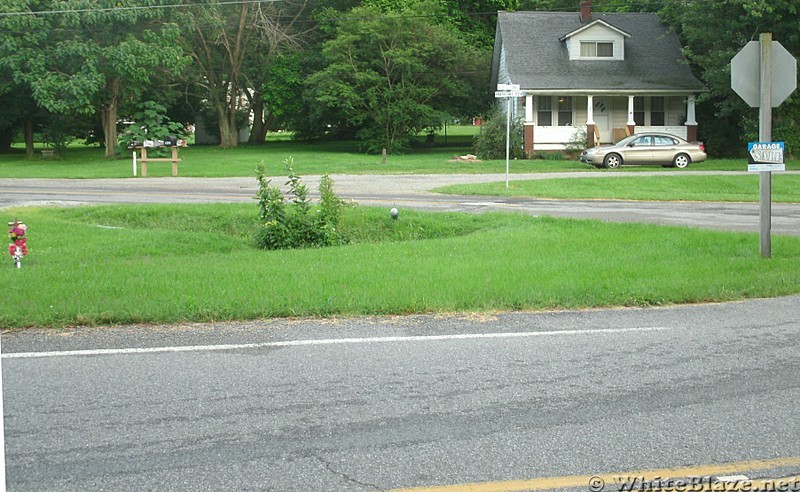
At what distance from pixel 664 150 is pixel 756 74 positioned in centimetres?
2508

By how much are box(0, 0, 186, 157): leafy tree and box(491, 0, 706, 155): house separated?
16915mm

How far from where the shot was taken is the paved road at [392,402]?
4.92 metres

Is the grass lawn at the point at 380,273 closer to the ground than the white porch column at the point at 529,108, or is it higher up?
closer to the ground

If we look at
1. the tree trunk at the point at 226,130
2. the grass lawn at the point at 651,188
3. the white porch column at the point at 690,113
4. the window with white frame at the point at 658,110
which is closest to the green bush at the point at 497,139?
the window with white frame at the point at 658,110

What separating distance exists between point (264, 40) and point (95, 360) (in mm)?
51335

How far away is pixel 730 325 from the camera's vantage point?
851 centimetres

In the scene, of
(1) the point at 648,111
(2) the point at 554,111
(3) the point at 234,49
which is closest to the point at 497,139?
(2) the point at 554,111

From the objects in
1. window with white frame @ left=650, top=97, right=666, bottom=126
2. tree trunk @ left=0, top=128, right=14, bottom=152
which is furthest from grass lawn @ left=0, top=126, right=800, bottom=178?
tree trunk @ left=0, top=128, right=14, bottom=152

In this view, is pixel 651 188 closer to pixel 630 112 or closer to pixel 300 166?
pixel 630 112

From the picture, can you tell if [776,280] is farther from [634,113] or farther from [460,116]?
[460,116]

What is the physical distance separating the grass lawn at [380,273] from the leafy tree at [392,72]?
3236 cm

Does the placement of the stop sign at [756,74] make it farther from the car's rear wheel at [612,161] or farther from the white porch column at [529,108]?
the white porch column at [529,108]

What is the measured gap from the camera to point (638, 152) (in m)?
36.4

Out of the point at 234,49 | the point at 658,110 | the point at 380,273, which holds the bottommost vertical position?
the point at 380,273
